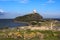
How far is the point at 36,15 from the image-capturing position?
112m

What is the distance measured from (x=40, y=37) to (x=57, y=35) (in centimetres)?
375

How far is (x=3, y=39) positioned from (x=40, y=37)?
7.01 meters

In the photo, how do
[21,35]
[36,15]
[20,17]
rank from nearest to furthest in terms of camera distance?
[21,35], [36,15], [20,17]

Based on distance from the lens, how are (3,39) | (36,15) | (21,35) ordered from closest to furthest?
(3,39)
(21,35)
(36,15)

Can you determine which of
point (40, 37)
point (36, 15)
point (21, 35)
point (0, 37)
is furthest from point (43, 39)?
point (36, 15)

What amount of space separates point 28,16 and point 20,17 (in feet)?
35.4

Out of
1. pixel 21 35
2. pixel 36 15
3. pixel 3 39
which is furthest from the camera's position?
pixel 36 15

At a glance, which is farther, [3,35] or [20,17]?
[20,17]

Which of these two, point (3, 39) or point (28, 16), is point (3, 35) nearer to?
point (3, 39)

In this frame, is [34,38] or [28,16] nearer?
[34,38]

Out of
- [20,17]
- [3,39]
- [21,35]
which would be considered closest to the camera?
[3,39]

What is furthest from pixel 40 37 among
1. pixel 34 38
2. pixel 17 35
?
pixel 17 35

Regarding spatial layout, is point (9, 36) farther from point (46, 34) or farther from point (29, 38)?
point (46, 34)

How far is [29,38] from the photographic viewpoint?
43.2m
